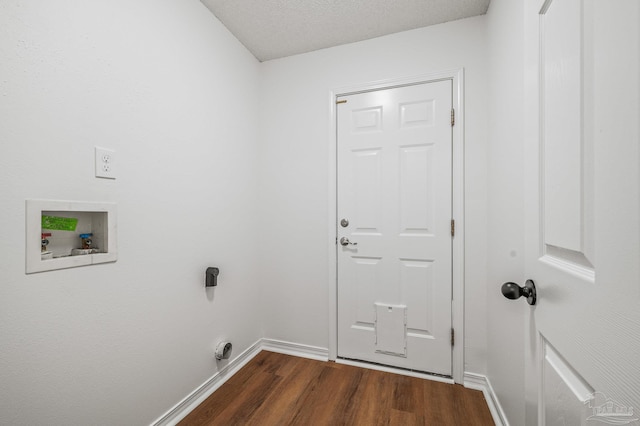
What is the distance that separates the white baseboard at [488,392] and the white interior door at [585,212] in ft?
2.93

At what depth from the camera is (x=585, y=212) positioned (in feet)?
1.69

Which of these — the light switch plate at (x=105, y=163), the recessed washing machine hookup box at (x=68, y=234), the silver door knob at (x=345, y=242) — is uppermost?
the light switch plate at (x=105, y=163)

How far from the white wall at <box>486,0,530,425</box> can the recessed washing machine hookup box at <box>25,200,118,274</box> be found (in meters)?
1.80

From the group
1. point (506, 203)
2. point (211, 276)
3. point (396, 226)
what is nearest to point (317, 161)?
point (396, 226)

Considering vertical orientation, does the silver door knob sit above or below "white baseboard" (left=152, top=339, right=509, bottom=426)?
above

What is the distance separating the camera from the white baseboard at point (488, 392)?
1419mm

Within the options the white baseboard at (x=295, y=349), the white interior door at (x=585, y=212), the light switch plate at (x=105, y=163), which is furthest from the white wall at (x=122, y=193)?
the white interior door at (x=585, y=212)

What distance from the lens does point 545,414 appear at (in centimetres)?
70

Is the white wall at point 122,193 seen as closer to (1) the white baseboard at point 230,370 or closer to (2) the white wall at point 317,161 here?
(1) the white baseboard at point 230,370

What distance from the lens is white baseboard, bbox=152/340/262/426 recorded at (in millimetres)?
1441

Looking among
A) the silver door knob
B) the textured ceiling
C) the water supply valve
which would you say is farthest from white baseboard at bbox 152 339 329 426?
the textured ceiling

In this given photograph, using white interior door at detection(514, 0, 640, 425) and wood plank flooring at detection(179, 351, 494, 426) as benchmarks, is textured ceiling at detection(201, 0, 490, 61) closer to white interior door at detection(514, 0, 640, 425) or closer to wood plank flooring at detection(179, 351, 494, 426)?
white interior door at detection(514, 0, 640, 425)

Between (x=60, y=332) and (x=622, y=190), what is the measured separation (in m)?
1.65

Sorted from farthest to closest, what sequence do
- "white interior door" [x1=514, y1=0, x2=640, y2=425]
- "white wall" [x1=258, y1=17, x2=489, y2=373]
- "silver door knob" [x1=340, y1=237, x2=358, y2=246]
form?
"silver door knob" [x1=340, y1=237, x2=358, y2=246] < "white wall" [x1=258, y1=17, x2=489, y2=373] < "white interior door" [x1=514, y1=0, x2=640, y2=425]
